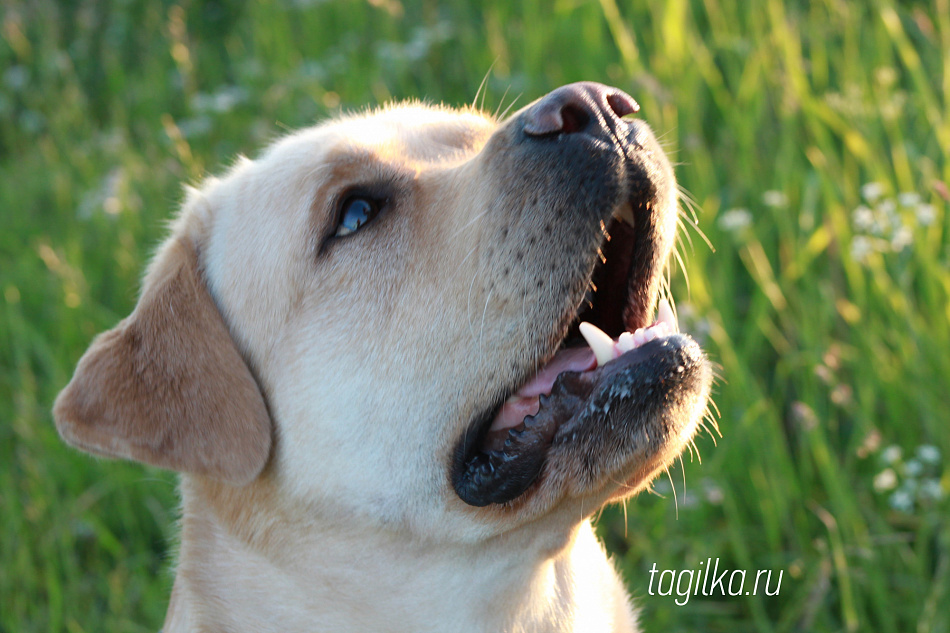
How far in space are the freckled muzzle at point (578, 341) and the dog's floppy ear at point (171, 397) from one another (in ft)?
1.99

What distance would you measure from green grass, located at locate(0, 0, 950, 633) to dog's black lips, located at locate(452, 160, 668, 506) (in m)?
0.88

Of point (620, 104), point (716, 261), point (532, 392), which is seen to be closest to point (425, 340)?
point (532, 392)

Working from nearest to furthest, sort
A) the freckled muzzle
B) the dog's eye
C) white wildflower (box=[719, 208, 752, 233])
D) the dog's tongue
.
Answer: the freckled muzzle → the dog's tongue → the dog's eye → white wildflower (box=[719, 208, 752, 233])

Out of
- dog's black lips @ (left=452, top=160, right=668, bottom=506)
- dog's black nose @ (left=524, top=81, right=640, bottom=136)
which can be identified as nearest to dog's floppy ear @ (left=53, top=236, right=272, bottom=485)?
dog's black lips @ (left=452, top=160, right=668, bottom=506)

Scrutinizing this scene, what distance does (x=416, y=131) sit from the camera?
2.94 meters

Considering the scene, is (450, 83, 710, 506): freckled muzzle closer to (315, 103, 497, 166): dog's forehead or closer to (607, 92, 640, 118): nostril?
(607, 92, 640, 118): nostril

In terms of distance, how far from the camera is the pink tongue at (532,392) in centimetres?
239

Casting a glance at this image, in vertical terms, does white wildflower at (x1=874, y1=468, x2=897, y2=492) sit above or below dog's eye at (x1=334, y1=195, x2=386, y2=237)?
below

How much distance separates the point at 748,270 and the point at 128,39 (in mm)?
5515

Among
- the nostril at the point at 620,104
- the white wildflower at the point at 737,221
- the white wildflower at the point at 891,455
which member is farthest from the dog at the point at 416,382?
the white wildflower at the point at 737,221

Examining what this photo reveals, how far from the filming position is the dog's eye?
8.77 ft

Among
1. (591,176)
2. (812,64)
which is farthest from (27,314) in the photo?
(812,64)

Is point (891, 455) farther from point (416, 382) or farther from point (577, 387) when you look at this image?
point (416, 382)

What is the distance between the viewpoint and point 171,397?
2549mm
